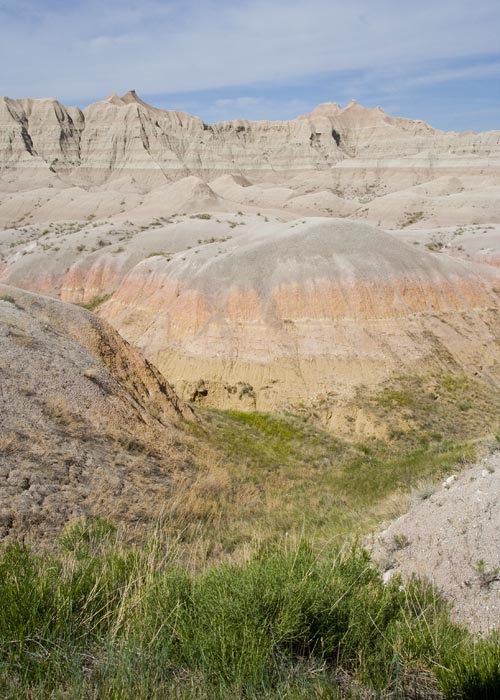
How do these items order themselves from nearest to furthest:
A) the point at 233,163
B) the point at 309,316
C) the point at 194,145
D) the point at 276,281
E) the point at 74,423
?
the point at 74,423
the point at 309,316
the point at 276,281
the point at 194,145
the point at 233,163

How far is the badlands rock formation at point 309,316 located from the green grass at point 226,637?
53.9ft

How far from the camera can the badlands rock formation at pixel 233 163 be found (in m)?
75.7

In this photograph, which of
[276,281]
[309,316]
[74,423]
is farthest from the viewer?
[276,281]

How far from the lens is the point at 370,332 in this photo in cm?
2338

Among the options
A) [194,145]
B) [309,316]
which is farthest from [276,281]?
[194,145]

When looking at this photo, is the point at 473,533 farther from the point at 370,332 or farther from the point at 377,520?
the point at 370,332

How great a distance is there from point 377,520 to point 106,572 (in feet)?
17.3

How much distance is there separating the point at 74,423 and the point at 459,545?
8.24 meters

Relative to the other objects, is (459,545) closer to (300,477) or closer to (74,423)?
(74,423)

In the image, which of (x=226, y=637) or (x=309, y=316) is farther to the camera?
(x=309, y=316)

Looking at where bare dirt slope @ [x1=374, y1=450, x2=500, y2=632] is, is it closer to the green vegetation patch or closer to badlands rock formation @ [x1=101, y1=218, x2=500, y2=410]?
the green vegetation patch

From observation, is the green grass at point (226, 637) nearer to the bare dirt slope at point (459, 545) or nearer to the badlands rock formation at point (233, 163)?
the bare dirt slope at point (459, 545)

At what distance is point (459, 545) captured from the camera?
635 centimetres

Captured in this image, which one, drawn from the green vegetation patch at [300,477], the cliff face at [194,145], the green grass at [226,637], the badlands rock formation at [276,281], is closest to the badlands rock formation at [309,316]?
the badlands rock formation at [276,281]
